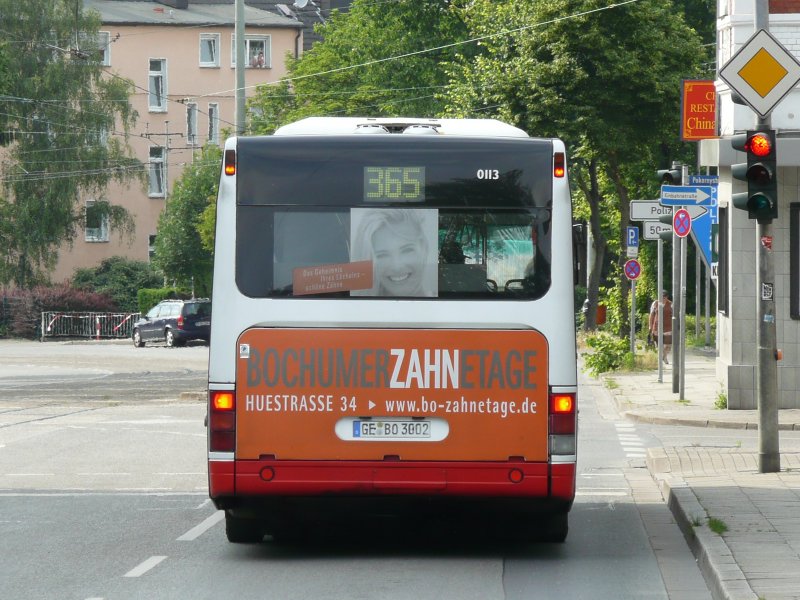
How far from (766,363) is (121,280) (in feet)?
179

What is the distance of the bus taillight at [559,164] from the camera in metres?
9.65

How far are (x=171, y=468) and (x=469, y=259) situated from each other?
688 cm

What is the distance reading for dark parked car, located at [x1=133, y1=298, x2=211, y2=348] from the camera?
49.2 meters

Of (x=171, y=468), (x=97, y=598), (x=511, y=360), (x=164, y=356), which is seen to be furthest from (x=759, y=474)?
(x=164, y=356)

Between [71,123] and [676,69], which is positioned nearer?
[676,69]

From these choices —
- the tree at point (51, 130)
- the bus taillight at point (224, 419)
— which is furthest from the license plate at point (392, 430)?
the tree at point (51, 130)

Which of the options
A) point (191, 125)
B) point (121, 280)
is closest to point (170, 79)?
point (191, 125)

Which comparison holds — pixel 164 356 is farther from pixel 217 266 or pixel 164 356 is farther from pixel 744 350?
pixel 217 266

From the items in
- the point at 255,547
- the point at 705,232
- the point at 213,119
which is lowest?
the point at 255,547

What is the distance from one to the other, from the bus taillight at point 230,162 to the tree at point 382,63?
165 feet

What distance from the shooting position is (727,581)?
8.00m

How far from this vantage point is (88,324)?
60.6 metres

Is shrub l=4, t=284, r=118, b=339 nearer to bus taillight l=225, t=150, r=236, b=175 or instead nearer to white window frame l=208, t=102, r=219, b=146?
white window frame l=208, t=102, r=219, b=146

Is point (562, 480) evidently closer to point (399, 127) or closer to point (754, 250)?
point (399, 127)
